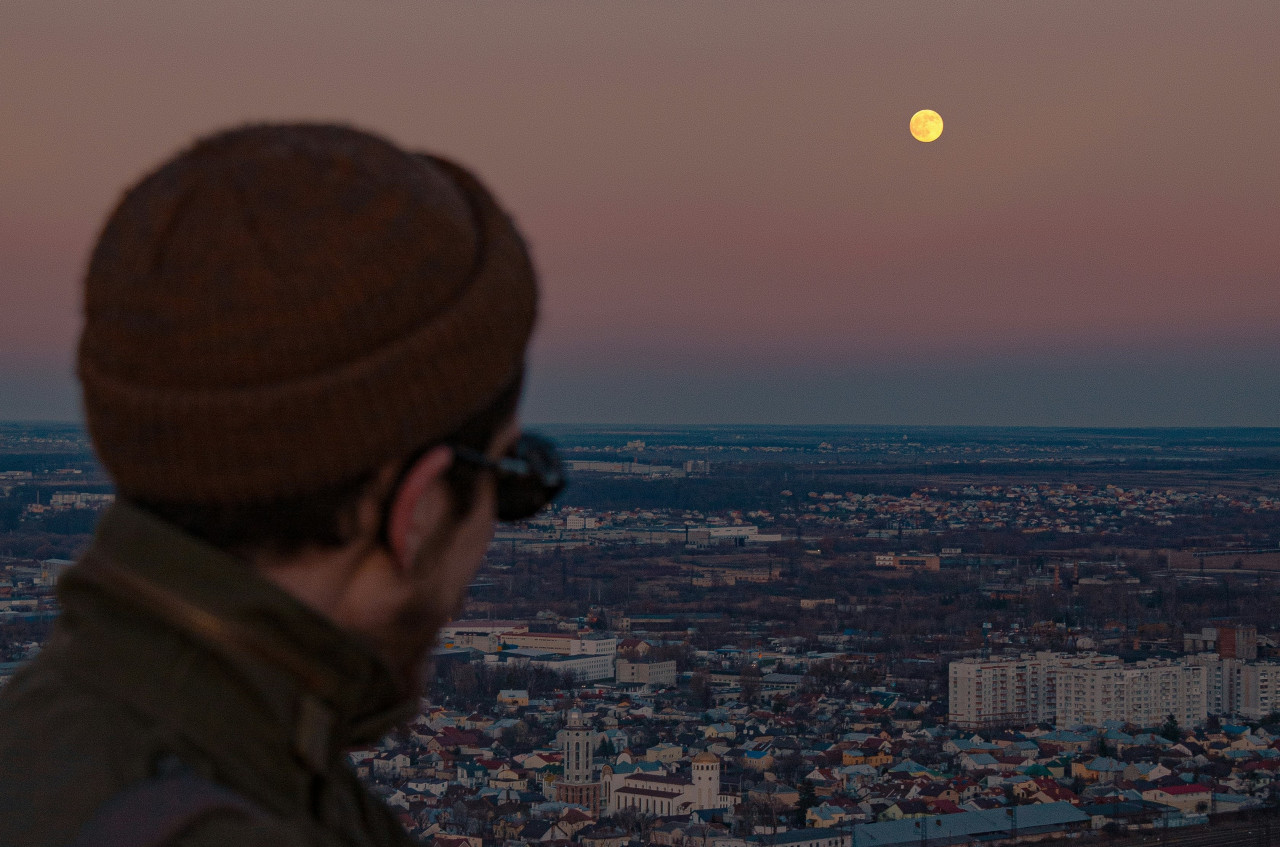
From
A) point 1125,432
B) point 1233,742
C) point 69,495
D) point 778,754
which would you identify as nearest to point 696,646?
point 778,754

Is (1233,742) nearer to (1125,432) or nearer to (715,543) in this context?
(715,543)

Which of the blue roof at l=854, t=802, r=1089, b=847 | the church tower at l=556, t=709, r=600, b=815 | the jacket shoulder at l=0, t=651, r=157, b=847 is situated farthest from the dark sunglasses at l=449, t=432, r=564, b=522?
the church tower at l=556, t=709, r=600, b=815

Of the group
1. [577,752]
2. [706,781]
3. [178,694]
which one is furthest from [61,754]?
[577,752]

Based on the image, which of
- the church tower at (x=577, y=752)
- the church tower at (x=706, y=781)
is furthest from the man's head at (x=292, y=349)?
the church tower at (x=706, y=781)

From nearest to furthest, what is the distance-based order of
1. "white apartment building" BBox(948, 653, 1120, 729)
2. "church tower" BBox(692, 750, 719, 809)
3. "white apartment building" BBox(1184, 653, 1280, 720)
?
"church tower" BBox(692, 750, 719, 809) < "white apartment building" BBox(948, 653, 1120, 729) < "white apartment building" BBox(1184, 653, 1280, 720)

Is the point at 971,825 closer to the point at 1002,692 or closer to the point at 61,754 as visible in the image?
the point at 1002,692

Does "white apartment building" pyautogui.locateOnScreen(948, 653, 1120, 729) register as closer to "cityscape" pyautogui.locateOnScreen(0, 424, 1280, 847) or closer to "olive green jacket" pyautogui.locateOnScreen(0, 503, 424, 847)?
"cityscape" pyautogui.locateOnScreen(0, 424, 1280, 847)
